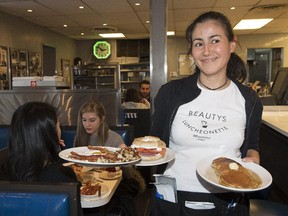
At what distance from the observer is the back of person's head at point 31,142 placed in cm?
148

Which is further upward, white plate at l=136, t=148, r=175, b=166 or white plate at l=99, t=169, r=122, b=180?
white plate at l=136, t=148, r=175, b=166

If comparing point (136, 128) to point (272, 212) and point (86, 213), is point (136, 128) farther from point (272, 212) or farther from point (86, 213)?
point (272, 212)

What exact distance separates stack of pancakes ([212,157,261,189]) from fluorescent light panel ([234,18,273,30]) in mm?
6586

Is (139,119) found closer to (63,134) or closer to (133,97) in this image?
(133,97)

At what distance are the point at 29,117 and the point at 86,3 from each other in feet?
13.8

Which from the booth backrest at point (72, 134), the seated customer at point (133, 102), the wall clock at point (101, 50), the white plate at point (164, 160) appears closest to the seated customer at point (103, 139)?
the booth backrest at point (72, 134)

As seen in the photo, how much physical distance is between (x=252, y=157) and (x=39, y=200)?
0.90 m

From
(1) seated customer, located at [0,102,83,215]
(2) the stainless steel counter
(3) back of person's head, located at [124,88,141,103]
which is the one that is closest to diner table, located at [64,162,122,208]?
(1) seated customer, located at [0,102,83,215]

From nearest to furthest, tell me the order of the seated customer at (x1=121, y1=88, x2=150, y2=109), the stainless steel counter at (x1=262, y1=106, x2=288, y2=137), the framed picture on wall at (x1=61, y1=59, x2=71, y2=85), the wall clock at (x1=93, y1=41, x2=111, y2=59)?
the stainless steel counter at (x1=262, y1=106, x2=288, y2=137), the seated customer at (x1=121, y1=88, x2=150, y2=109), the framed picture on wall at (x1=61, y1=59, x2=71, y2=85), the wall clock at (x1=93, y1=41, x2=111, y2=59)

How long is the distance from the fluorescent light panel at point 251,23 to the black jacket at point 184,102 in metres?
6.36

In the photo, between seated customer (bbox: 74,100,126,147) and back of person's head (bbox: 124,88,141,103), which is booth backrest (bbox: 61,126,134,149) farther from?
back of person's head (bbox: 124,88,141,103)

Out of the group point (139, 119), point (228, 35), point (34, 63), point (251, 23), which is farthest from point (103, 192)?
point (251, 23)

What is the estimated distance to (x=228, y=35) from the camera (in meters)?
1.27

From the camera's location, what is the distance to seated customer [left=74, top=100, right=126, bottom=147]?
2723 millimetres
